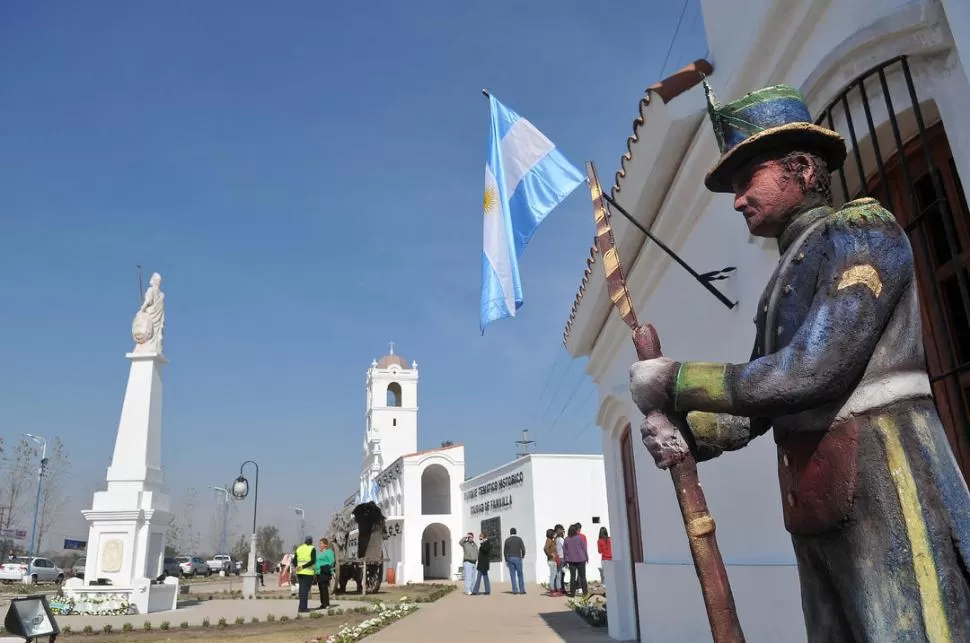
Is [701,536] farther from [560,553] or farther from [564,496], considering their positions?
[564,496]

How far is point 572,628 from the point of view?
10.1 meters

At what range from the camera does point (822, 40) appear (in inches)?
142

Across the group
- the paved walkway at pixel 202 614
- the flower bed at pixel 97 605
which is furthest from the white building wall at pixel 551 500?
the flower bed at pixel 97 605

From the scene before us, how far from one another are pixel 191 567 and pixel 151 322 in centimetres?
3027

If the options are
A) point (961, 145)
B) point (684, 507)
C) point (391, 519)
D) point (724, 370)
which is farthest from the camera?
point (391, 519)

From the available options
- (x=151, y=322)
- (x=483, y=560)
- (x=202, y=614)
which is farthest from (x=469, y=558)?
(x=151, y=322)

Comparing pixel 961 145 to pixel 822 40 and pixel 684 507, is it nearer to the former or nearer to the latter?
pixel 822 40

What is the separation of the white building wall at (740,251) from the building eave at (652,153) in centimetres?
3

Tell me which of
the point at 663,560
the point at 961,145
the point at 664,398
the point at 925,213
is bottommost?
the point at 663,560

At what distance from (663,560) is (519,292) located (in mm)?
3790

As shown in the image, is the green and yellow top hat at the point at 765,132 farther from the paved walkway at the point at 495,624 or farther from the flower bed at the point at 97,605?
the flower bed at the point at 97,605

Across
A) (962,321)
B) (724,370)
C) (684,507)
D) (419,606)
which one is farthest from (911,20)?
(419,606)

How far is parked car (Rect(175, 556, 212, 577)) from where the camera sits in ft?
133

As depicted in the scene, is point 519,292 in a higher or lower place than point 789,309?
higher
